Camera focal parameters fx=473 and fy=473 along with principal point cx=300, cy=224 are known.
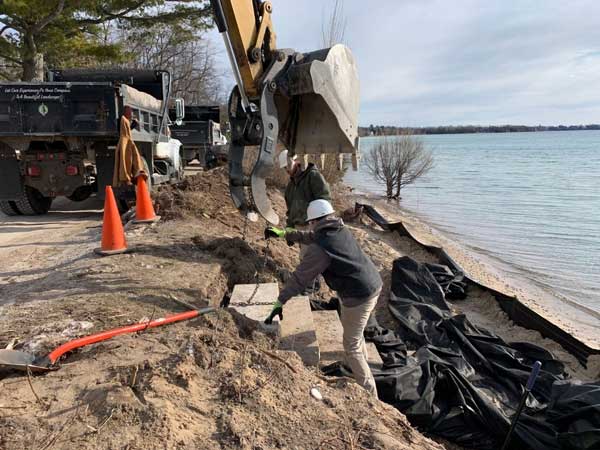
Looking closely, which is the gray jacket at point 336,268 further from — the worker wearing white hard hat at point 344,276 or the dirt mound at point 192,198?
the dirt mound at point 192,198

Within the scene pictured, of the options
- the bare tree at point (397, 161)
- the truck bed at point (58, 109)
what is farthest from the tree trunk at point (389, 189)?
the truck bed at point (58, 109)

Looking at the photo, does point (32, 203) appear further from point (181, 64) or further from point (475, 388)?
point (181, 64)

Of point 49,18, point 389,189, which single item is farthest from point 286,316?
point 389,189

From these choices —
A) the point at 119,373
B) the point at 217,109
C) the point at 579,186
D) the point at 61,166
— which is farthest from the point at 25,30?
the point at 579,186

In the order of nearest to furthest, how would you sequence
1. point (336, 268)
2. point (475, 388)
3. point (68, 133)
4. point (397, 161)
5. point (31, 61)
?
1. point (336, 268)
2. point (475, 388)
3. point (68, 133)
4. point (31, 61)
5. point (397, 161)

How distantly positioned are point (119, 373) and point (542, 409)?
352 centimetres

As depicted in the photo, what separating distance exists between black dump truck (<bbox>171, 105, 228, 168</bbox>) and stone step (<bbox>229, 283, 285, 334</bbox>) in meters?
13.3

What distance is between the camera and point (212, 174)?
36.5 ft

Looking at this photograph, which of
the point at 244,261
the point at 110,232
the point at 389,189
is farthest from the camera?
the point at 389,189

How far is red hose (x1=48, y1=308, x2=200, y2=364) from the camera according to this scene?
10.9ft

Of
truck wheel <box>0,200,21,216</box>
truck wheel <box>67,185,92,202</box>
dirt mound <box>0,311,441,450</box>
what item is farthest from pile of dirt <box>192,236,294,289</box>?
truck wheel <box>0,200,21,216</box>

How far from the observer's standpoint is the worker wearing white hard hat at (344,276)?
3.95m

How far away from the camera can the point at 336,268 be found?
158 inches

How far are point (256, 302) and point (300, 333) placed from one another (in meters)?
0.64
